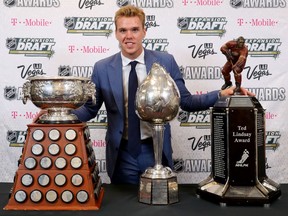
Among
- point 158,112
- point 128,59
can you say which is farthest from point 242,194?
point 128,59

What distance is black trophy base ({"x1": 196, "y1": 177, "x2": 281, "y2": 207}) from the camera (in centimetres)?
114

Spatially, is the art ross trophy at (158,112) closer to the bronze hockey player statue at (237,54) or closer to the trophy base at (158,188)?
the trophy base at (158,188)

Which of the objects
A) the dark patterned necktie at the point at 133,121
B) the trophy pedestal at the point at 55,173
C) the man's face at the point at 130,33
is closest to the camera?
the trophy pedestal at the point at 55,173

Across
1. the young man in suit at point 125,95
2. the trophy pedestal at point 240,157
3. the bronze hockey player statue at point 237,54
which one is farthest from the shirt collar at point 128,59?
the trophy pedestal at point 240,157

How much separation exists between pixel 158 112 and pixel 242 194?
39cm

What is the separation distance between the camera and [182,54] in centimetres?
263

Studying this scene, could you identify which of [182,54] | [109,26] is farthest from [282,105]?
[109,26]

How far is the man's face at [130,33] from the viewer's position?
1.86 meters

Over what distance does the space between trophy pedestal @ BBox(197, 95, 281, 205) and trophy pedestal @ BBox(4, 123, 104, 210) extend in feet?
1.36

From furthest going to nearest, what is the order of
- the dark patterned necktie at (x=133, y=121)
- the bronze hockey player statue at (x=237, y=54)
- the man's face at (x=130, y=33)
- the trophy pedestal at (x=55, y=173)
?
the man's face at (x=130, y=33) → the dark patterned necktie at (x=133, y=121) → the bronze hockey player statue at (x=237, y=54) → the trophy pedestal at (x=55, y=173)

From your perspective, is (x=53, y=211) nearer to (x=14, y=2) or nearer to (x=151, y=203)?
(x=151, y=203)

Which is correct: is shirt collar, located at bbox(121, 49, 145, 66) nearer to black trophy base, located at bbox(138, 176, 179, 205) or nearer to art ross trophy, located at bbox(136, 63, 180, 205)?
art ross trophy, located at bbox(136, 63, 180, 205)

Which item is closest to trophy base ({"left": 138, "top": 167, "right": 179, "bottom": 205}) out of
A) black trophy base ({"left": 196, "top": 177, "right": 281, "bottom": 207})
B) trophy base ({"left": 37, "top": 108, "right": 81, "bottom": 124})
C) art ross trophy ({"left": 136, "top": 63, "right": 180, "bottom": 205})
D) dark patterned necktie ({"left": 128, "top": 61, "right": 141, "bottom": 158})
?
art ross trophy ({"left": 136, "top": 63, "right": 180, "bottom": 205})

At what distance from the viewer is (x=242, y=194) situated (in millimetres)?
1152
